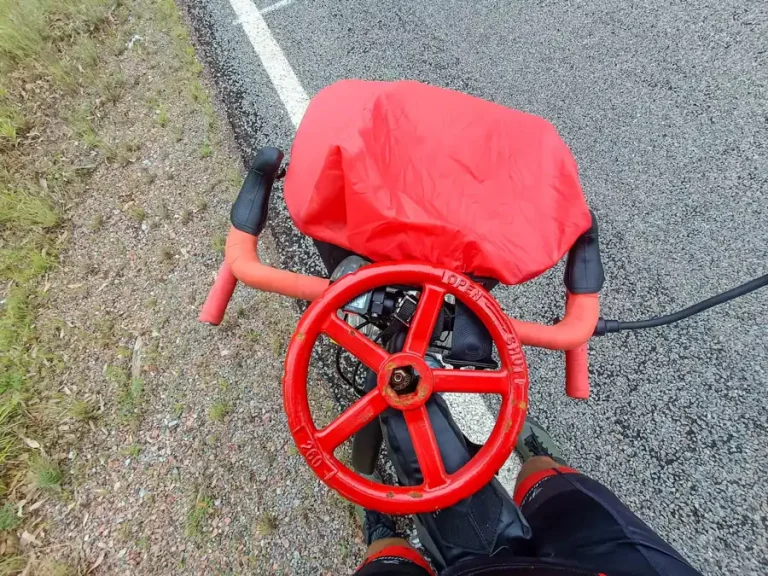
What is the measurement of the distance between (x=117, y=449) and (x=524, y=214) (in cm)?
197

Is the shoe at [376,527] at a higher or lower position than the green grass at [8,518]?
lower

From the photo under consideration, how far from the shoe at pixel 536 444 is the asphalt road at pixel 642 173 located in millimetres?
70

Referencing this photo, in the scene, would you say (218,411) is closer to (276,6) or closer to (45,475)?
(45,475)

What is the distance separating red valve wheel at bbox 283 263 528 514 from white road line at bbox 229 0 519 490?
105cm

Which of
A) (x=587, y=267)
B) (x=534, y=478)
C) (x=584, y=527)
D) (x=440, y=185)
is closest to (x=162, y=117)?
(x=440, y=185)

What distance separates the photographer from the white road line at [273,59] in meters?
2.73

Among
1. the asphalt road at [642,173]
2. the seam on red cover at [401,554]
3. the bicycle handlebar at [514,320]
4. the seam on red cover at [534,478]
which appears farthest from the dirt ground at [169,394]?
the bicycle handlebar at [514,320]

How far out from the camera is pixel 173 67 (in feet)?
9.76

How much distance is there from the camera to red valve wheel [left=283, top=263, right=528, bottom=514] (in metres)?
0.99

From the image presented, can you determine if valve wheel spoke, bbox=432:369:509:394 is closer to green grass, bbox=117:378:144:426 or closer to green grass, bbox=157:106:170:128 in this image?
green grass, bbox=117:378:144:426

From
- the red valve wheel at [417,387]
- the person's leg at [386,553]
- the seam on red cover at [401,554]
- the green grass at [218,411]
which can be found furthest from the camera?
the green grass at [218,411]

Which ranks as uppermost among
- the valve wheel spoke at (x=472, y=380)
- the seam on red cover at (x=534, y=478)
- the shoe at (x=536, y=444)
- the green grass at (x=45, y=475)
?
the valve wheel spoke at (x=472, y=380)

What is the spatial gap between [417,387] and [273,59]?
2535mm

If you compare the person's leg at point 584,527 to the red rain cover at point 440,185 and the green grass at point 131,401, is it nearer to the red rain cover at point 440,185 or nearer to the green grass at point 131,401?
the red rain cover at point 440,185
